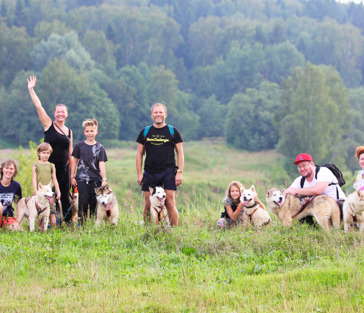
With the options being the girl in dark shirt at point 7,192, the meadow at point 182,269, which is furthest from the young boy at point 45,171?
the meadow at point 182,269

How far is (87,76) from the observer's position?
3312 inches

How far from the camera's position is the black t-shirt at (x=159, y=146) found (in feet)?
27.8

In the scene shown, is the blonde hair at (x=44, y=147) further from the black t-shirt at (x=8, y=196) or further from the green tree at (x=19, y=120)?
the green tree at (x=19, y=120)

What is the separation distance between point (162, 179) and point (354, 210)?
10.5 ft

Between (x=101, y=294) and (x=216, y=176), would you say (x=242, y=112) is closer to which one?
(x=216, y=176)

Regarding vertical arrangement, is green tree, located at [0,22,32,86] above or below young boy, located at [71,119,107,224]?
above

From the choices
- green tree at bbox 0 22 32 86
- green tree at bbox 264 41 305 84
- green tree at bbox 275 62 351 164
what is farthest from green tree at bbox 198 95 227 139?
green tree at bbox 0 22 32 86

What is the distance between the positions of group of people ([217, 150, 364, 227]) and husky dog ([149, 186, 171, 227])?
0.98 m

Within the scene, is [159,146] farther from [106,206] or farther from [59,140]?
[59,140]

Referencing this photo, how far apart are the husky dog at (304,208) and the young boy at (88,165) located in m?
3.01

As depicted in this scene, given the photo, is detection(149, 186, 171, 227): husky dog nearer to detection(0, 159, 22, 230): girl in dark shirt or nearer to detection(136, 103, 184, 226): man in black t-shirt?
detection(136, 103, 184, 226): man in black t-shirt

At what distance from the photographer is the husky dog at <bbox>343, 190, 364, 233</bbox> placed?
7.38 m

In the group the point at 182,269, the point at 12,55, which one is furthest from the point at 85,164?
the point at 12,55

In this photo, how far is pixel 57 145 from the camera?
339 inches
